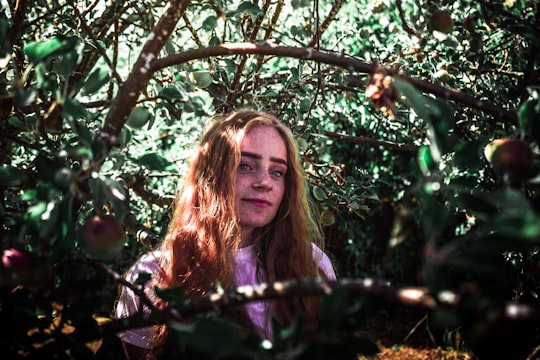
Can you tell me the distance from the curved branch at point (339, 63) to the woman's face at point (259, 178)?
0.82 meters

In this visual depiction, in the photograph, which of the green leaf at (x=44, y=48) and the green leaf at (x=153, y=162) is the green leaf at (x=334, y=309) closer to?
the green leaf at (x=153, y=162)

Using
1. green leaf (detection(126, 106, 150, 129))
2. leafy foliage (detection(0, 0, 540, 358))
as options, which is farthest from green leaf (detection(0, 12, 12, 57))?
green leaf (detection(126, 106, 150, 129))

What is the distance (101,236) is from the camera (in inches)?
41.3

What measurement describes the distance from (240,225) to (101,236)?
1.11 meters

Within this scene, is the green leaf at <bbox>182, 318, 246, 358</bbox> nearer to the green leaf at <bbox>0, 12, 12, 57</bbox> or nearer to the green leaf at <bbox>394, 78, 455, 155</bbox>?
the green leaf at <bbox>394, 78, 455, 155</bbox>

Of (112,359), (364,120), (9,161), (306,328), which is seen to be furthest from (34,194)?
(364,120)

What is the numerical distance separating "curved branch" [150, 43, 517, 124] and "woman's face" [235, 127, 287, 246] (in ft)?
2.70

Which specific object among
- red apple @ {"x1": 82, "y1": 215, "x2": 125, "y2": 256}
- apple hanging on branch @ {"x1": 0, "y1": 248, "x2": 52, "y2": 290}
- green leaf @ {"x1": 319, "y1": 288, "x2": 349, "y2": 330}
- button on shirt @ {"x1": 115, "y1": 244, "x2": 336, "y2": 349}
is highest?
red apple @ {"x1": 82, "y1": 215, "x2": 125, "y2": 256}

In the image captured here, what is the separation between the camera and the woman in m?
1.97

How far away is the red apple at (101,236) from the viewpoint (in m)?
1.04

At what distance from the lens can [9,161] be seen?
2.51m

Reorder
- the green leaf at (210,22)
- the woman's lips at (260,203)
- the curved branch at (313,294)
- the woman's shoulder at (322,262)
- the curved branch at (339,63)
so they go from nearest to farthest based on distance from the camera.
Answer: the curved branch at (313,294) < the curved branch at (339,63) < the green leaf at (210,22) < the woman's lips at (260,203) < the woman's shoulder at (322,262)

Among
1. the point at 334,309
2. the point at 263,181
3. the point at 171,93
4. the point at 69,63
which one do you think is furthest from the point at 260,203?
the point at 334,309

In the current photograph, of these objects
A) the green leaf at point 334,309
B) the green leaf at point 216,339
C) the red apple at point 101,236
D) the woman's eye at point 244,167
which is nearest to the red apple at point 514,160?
the green leaf at point 334,309
